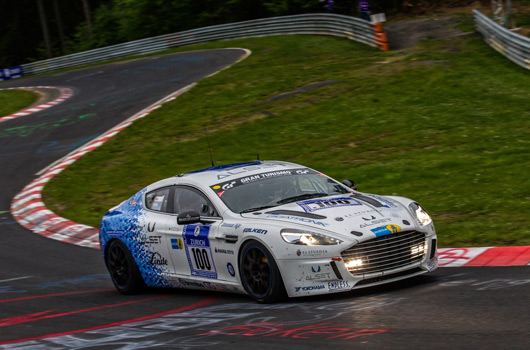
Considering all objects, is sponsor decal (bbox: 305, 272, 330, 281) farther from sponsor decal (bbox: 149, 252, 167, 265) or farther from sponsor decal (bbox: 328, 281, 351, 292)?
sponsor decal (bbox: 149, 252, 167, 265)

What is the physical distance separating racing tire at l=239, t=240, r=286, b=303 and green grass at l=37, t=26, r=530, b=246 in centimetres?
348

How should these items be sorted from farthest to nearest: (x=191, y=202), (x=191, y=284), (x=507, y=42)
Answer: (x=507, y=42)
(x=191, y=202)
(x=191, y=284)

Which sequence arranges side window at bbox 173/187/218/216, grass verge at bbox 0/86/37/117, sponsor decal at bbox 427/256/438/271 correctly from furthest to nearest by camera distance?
grass verge at bbox 0/86/37/117 → side window at bbox 173/187/218/216 → sponsor decal at bbox 427/256/438/271

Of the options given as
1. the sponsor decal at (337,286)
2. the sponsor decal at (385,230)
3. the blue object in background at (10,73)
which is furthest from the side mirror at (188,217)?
the blue object in background at (10,73)

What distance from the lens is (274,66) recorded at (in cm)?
2936

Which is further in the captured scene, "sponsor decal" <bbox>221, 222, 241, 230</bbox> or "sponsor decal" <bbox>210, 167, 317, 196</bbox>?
"sponsor decal" <bbox>210, 167, 317, 196</bbox>

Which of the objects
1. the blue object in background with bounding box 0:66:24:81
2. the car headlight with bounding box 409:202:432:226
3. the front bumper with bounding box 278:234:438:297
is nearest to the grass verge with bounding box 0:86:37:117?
the blue object in background with bounding box 0:66:24:81

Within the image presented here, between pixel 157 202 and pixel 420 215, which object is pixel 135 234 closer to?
pixel 157 202

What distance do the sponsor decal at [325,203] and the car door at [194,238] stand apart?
92cm

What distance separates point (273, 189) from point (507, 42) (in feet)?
61.9

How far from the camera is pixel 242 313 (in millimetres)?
7254

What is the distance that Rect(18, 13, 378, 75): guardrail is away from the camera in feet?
111

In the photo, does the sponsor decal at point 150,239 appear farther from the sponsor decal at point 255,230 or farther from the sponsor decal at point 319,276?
the sponsor decal at point 319,276

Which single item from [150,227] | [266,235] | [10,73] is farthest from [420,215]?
[10,73]
